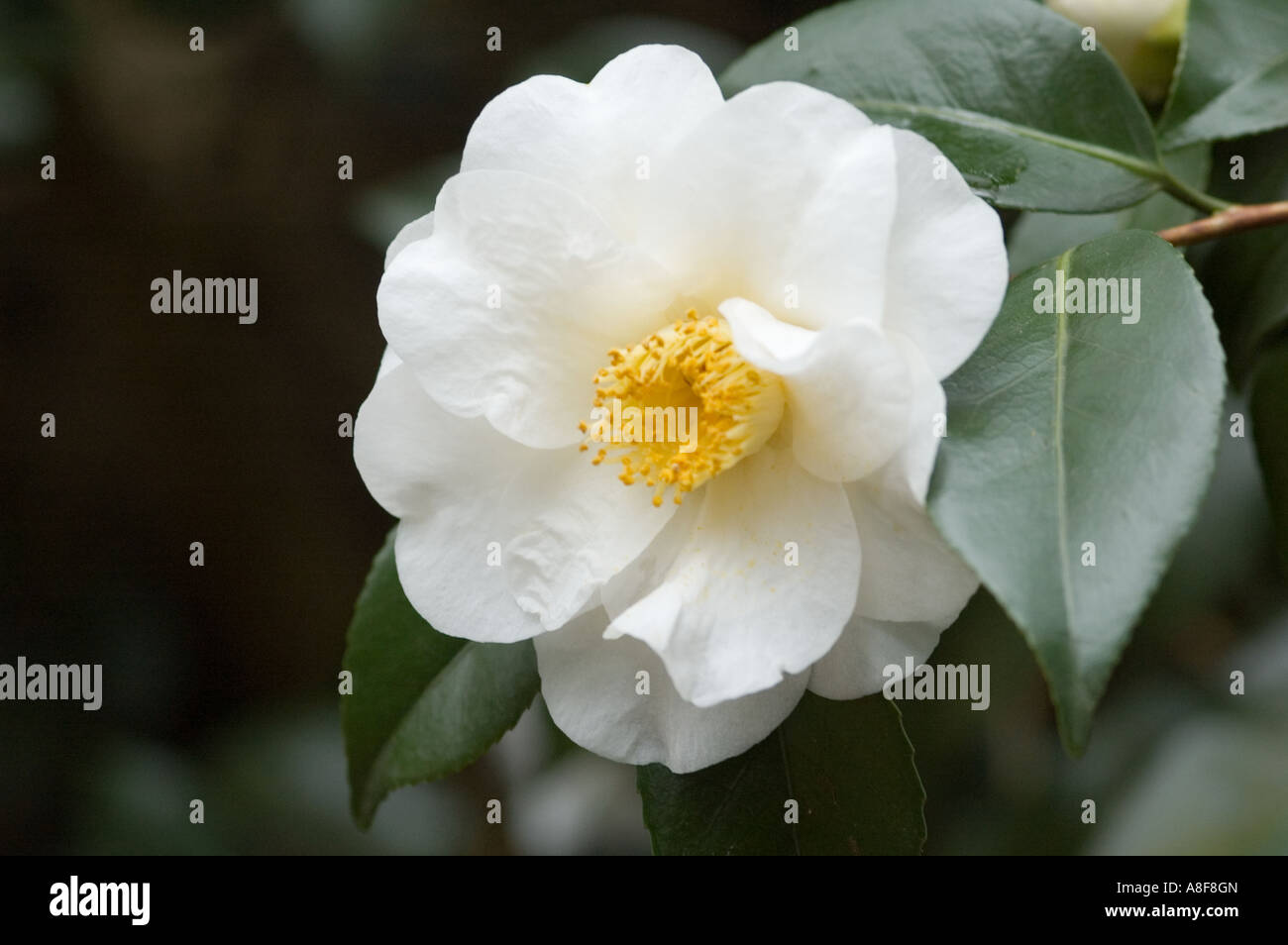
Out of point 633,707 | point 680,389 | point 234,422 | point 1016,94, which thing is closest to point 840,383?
point 680,389

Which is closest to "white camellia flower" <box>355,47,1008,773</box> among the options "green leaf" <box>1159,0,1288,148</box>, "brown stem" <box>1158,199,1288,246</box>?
"brown stem" <box>1158,199,1288,246</box>

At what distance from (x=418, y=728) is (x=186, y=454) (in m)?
1.52

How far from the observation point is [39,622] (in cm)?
216

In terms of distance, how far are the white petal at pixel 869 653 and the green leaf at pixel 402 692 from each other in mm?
237

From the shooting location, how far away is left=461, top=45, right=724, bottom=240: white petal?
0.75m

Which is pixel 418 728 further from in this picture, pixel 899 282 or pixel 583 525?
pixel 899 282

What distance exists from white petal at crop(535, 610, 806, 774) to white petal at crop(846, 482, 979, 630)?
0.29ft

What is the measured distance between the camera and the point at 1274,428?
3.48 ft

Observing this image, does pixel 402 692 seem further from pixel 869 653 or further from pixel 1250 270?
pixel 1250 270

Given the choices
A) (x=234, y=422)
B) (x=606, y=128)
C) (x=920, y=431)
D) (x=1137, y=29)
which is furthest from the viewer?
(x=234, y=422)

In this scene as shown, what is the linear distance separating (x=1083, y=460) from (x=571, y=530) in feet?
1.04

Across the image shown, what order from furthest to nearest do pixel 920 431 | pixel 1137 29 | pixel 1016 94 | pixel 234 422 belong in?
1. pixel 234 422
2. pixel 1137 29
3. pixel 1016 94
4. pixel 920 431
